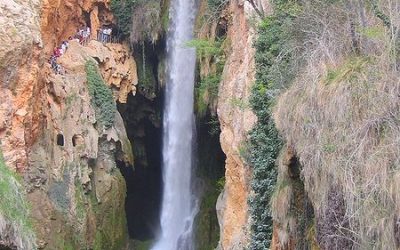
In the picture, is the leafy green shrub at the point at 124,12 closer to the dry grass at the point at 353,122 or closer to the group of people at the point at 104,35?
the group of people at the point at 104,35

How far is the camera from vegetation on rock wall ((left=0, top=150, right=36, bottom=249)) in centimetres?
765

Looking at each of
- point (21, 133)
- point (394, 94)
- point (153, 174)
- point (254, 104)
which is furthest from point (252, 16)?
point (153, 174)

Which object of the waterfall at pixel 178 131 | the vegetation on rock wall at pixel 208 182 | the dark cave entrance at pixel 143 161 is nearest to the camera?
the vegetation on rock wall at pixel 208 182

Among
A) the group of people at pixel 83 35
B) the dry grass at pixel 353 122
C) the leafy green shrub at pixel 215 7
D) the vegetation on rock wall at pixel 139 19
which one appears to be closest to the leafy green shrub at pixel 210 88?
the leafy green shrub at pixel 215 7

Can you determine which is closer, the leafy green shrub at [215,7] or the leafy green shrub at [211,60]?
the leafy green shrub at [211,60]

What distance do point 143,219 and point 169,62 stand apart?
19.9 ft

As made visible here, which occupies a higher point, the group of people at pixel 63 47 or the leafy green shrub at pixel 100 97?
the group of people at pixel 63 47

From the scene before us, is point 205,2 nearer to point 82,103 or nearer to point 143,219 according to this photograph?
point 82,103

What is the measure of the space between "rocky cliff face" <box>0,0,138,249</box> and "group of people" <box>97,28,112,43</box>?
0.33m

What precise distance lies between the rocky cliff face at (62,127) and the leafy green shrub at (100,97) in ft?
0.56

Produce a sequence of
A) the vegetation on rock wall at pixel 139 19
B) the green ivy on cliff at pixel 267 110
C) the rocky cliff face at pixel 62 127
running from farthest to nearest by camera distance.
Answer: the vegetation on rock wall at pixel 139 19 → the rocky cliff face at pixel 62 127 → the green ivy on cliff at pixel 267 110

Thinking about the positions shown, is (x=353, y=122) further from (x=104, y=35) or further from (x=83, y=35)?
(x=104, y=35)

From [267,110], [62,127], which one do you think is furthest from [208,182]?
[267,110]

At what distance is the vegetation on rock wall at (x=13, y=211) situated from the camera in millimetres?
7648
